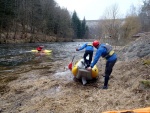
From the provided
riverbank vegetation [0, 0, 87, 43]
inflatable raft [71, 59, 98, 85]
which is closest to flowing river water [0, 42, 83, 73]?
inflatable raft [71, 59, 98, 85]

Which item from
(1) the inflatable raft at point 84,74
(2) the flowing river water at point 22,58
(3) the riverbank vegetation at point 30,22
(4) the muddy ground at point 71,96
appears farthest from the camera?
(3) the riverbank vegetation at point 30,22

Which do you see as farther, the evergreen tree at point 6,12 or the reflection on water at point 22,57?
the evergreen tree at point 6,12

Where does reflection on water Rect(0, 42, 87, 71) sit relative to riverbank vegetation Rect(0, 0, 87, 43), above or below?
below

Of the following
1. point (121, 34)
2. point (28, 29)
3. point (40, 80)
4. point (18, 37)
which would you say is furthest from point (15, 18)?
point (40, 80)

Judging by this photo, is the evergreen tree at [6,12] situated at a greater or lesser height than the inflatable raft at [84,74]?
greater

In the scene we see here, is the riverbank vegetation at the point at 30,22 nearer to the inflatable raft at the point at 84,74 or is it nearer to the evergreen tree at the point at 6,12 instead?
the evergreen tree at the point at 6,12

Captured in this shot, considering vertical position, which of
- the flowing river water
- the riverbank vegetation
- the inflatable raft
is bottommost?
the flowing river water

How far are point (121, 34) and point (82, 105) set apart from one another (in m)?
39.7

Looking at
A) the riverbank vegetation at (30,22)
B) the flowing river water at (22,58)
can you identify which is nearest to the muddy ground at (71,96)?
the flowing river water at (22,58)

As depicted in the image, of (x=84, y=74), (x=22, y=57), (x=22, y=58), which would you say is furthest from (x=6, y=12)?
(x=84, y=74)

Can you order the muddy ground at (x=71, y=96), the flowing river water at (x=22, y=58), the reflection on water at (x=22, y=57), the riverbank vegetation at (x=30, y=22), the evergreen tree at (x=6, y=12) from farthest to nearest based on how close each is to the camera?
the riverbank vegetation at (x=30, y=22) < the evergreen tree at (x=6, y=12) < the reflection on water at (x=22, y=57) < the flowing river water at (x=22, y=58) < the muddy ground at (x=71, y=96)

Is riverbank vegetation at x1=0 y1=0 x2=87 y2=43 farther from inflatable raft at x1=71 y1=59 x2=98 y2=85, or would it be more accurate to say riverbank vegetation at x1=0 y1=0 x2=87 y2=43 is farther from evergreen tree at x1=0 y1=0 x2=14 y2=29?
inflatable raft at x1=71 y1=59 x2=98 y2=85

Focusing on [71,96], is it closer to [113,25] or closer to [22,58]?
[22,58]

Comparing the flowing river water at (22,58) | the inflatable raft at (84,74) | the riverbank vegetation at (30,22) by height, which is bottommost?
the flowing river water at (22,58)
